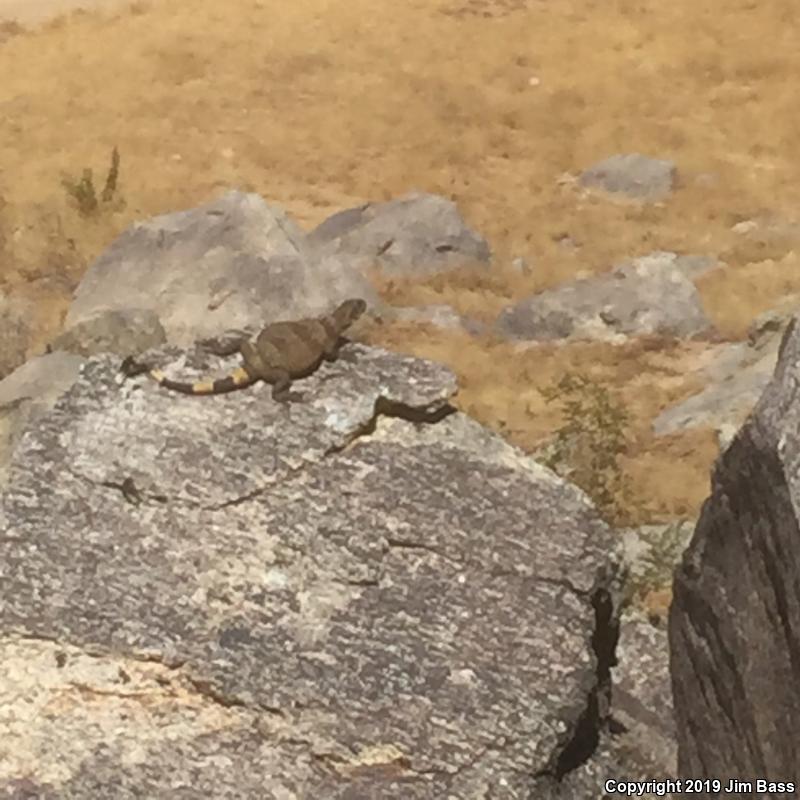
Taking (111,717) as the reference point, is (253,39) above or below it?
below

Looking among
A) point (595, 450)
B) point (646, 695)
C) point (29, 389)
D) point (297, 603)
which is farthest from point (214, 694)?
point (29, 389)

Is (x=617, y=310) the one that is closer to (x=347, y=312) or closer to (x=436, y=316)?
(x=436, y=316)

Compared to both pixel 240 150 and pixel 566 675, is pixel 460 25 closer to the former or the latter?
pixel 240 150

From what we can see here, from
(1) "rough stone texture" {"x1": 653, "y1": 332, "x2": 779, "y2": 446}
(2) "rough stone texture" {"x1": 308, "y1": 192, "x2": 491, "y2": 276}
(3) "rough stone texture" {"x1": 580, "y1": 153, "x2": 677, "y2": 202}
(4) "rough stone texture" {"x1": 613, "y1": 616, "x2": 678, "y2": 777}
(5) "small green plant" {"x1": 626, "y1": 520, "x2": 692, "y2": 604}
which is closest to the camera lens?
(4) "rough stone texture" {"x1": 613, "y1": 616, "x2": 678, "y2": 777}

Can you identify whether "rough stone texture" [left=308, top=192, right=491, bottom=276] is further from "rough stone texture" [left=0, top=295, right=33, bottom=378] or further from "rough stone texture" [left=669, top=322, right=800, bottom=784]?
"rough stone texture" [left=669, top=322, right=800, bottom=784]

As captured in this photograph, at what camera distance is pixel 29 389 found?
6207 mm

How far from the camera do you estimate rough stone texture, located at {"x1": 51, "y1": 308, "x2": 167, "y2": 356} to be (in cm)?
648

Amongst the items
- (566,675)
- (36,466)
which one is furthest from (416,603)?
(36,466)

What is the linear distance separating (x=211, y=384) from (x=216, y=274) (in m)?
3.09

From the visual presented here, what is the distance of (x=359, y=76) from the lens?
11922 mm

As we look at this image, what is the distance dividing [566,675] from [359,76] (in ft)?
29.0

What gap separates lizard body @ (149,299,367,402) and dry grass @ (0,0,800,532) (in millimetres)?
1863

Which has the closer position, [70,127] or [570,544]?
[570,544]

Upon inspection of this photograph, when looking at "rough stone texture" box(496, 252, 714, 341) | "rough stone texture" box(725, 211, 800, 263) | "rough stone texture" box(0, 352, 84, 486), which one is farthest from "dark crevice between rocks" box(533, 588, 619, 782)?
"rough stone texture" box(725, 211, 800, 263)
